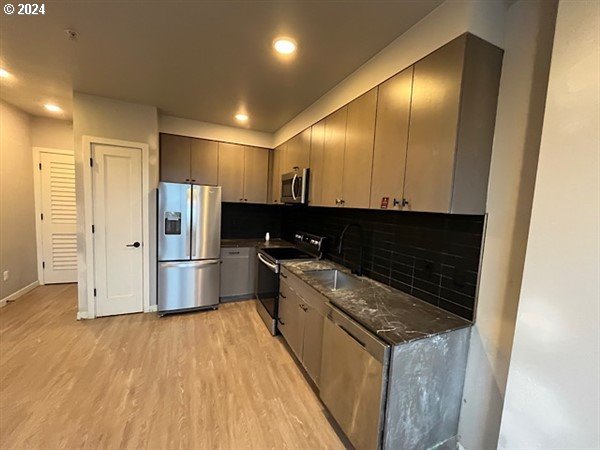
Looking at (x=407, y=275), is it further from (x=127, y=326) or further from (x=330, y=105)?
(x=127, y=326)

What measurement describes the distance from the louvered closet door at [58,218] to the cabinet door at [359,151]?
4615mm

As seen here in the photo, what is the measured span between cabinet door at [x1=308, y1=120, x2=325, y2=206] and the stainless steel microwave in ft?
0.20

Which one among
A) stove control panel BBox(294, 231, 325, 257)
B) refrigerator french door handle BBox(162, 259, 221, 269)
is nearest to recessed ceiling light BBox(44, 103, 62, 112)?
refrigerator french door handle BBox(162, 259, 221, 269)

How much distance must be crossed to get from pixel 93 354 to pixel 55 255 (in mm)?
2913

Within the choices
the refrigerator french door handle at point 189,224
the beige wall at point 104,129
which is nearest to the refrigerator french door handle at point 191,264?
the refrigerator french door handle at point 189,224

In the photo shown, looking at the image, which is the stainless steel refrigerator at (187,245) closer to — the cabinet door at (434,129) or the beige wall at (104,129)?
the beige wall at (104,129)

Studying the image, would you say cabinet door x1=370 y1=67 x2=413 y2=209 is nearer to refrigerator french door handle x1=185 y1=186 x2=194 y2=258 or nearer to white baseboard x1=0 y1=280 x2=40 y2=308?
refrigerator french door handle x1=185 y1=186 x2=194 y2=258

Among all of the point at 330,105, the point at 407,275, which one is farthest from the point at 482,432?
the point at 330,105

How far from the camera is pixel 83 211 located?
3.04 m

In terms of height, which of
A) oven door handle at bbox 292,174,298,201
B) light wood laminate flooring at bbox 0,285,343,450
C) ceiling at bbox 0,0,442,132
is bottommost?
light wood laminate flooring at bbox 0,285,343,450

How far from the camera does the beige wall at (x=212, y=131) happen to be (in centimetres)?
359

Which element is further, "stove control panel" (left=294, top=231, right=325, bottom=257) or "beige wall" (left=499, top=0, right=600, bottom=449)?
"stove control panel" (left=294, top=231, right=325, bottom=257)

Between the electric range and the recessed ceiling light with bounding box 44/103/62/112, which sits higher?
the recessed ceiling light with bounding box 44/103/62/112

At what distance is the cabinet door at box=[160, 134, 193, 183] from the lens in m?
3.61
